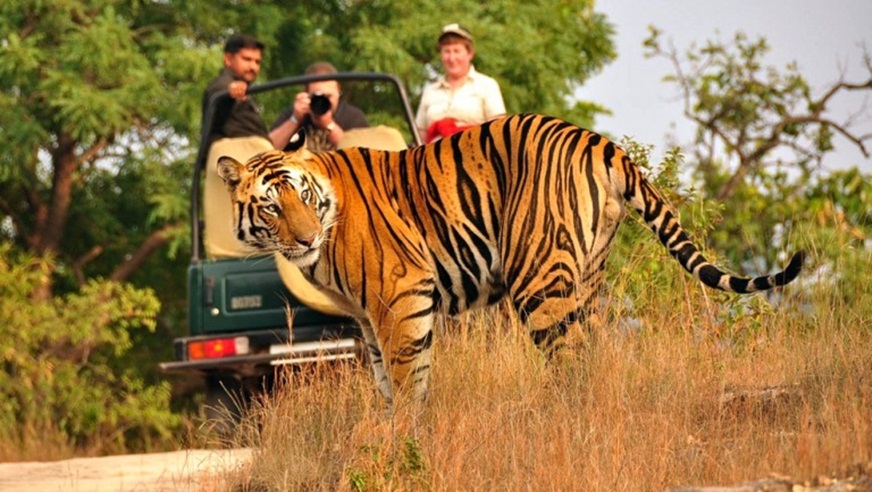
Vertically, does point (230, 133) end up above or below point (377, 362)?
above

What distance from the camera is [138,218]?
21.7 meters

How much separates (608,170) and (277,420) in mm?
1919

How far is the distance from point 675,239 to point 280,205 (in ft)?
5.90

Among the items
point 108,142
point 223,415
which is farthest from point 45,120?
point 223,415

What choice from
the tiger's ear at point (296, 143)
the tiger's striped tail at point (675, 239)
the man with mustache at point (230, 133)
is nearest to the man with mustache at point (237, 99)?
the man with mustache at point (230, 133)

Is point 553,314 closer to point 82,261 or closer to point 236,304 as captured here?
point 236,304

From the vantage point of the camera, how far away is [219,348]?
11289 millimetres

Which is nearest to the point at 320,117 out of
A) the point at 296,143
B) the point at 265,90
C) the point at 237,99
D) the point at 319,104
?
the point at 319,104

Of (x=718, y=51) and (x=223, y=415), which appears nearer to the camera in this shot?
(x=223, y=415)

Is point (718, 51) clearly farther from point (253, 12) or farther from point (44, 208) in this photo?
point (44, 208)

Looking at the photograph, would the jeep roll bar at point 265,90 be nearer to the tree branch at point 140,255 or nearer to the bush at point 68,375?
the bush at point 68,375

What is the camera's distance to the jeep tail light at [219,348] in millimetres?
11258

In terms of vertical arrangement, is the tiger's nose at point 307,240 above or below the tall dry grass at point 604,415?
above

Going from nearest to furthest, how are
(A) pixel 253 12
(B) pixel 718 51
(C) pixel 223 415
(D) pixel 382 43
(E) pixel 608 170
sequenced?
(E) pixel 608 170, (C) pixel 223 415, (D) pixel 382 43, (A) pixel 253 12, (B) pixel 718 51
